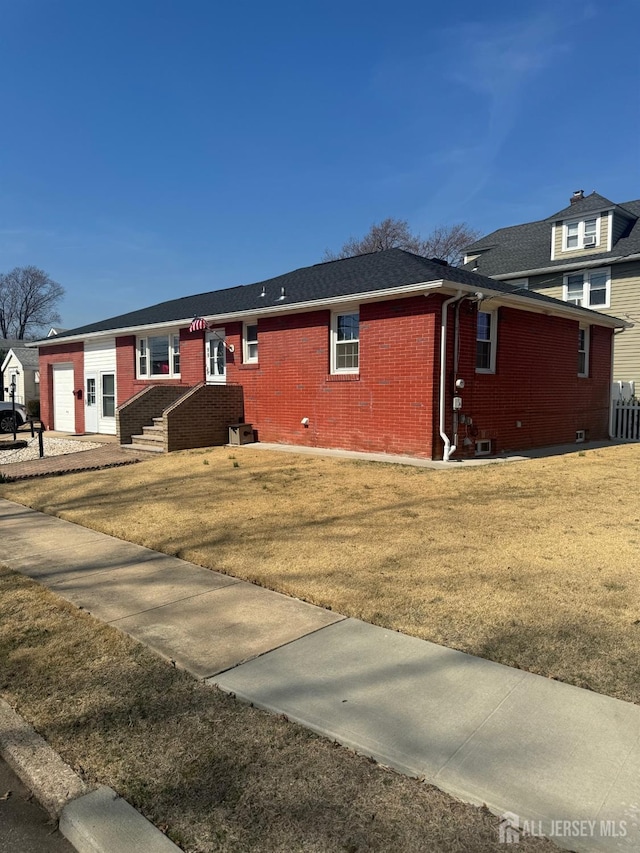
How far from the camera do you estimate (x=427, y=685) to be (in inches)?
124

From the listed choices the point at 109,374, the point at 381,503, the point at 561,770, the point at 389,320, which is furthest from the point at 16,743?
the point at 109,374

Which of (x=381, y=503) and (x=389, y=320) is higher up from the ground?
(x=389, y=320)

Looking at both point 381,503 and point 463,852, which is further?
point 381,503

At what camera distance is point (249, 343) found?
1549 centimetres

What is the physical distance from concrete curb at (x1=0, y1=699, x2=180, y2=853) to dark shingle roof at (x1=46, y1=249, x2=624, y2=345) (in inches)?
390

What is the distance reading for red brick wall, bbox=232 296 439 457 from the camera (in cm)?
1152

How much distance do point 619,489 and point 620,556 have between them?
3.89m

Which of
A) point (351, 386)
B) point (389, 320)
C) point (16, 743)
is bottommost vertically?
point (16, 743)

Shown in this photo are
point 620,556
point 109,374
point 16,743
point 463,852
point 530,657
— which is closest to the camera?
point 463,852

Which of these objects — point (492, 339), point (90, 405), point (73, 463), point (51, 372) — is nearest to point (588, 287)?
point (492, 339)

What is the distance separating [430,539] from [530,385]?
891cm

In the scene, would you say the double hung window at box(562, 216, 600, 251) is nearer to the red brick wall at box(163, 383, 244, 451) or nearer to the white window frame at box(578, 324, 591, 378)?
the white window frame at box(578, 324, 591, 378)

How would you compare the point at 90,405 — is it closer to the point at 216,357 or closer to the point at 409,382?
the point at 216,357

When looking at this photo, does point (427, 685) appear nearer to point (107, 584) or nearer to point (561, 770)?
point (561, 770)
